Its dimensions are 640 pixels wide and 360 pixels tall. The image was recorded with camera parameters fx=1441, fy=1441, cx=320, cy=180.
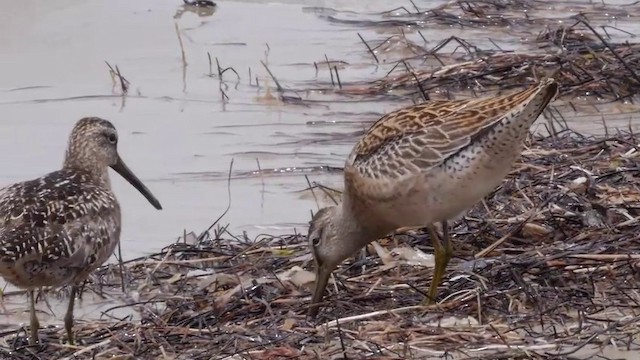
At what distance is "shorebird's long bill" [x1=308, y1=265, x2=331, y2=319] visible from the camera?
5.12m

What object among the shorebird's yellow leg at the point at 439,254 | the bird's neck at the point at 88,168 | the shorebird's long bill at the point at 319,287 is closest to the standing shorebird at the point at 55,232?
the bird's neck at the point at 88,168

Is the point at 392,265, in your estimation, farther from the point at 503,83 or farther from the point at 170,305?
the point at 503,83

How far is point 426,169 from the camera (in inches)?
201

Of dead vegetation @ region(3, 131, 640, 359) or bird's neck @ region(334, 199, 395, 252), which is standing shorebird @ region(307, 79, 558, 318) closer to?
bird's neck @ region(334, 199, 395, 252)

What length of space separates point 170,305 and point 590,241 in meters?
1.60

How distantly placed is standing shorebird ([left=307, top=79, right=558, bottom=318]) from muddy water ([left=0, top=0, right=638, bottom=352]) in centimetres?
101

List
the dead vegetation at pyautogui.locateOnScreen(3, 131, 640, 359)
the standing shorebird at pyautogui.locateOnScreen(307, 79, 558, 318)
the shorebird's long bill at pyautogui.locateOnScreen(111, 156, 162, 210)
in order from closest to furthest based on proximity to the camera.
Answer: the dead vegetation at pyautogui.locateOnScreen(3, 131, 640, 359) < the standing shorebird at pyautogui.locateOnScreen(307, 79, 558, 318) < the shorebird's long bill at pyautogui.locateOnScreen(111, 156, 162, 210)

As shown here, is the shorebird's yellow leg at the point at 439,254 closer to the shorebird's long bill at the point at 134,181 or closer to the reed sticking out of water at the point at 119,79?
the shorebird's long bill at the point at 134,181

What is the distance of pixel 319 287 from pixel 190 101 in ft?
11.0

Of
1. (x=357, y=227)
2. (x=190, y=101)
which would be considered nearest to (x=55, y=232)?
(x=357, y=227)

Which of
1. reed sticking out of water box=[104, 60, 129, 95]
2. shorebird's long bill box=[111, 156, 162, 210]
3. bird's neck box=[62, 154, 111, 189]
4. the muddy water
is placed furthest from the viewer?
reed sticking out of water box=[104, 60, 129, 95]

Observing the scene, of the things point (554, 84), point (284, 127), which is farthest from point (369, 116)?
point (554, 84)

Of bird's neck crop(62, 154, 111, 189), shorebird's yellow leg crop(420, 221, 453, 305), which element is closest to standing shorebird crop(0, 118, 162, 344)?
bird's neck crop(62, 154, 111, 189)

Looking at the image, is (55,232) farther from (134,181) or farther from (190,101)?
(190,101)
